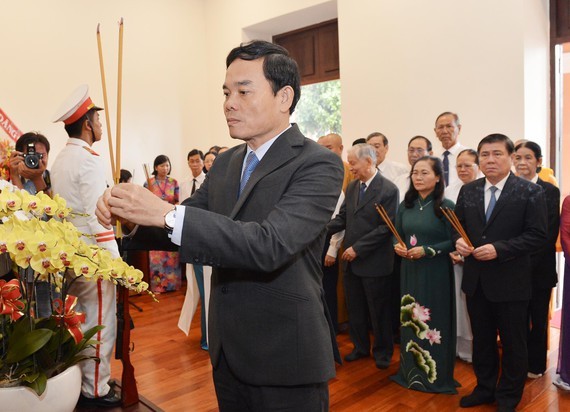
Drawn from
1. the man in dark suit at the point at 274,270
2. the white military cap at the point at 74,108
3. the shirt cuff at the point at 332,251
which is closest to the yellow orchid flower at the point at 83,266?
the man in dark suit at the point at 274,270

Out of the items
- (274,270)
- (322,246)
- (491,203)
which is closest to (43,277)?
(274,270)

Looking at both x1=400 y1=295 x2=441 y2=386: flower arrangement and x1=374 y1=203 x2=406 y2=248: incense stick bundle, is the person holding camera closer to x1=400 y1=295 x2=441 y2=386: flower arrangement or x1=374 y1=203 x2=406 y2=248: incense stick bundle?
x1=374 y1=203 x2=406 y2=248: incense stick bundle

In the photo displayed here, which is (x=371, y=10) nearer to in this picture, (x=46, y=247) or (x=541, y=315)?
(x=541, y=315)

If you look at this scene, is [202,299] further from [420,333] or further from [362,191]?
[420,333]

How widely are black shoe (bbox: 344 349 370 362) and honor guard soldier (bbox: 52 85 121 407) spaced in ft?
5.25

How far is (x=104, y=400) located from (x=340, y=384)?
1375 millimetres

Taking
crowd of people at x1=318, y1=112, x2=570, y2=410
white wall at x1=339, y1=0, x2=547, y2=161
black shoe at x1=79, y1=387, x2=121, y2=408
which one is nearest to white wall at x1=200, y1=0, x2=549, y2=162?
white wall at x1=339, y1=0, x2=547, y2=161

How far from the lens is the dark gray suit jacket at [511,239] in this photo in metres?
2.48

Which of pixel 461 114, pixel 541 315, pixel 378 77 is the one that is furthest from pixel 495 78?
pixel 541 315

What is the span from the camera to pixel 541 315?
309 centimetres

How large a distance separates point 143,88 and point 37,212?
5.65 m

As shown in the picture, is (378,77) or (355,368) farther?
(378,77)

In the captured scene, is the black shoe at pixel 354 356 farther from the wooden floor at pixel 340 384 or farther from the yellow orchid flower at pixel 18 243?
the yellow orchid flower at pixel 18 243

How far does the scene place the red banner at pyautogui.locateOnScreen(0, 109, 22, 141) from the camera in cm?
519
